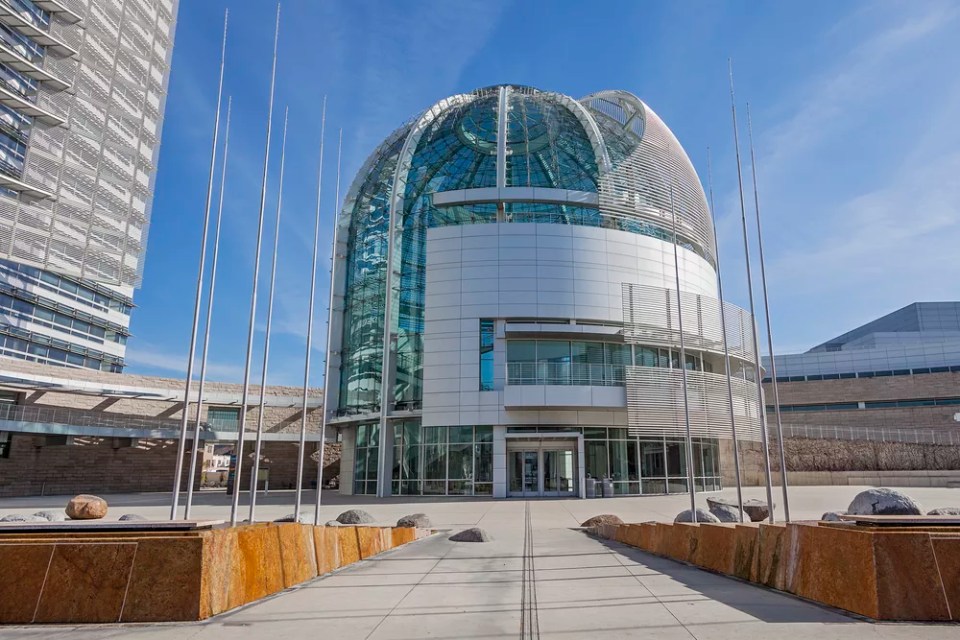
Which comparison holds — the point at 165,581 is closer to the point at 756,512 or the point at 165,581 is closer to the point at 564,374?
the point at 756,512

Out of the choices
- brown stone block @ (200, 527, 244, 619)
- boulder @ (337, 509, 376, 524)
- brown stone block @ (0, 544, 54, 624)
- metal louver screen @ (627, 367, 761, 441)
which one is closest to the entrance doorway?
metal louver screen @ (627, 367, 761, 441)

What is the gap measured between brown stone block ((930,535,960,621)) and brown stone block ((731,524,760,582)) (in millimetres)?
2472

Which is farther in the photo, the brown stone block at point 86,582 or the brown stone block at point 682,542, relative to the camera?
the brown stone block at point 682,542

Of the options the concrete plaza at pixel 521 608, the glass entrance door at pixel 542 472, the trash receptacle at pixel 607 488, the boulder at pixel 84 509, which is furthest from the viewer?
the glass entrance door at pixel 542 472

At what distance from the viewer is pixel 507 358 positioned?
3803 cm

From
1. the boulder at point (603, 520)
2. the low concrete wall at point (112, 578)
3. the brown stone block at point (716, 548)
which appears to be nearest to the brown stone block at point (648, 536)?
the brown stone block at point (716, 548)

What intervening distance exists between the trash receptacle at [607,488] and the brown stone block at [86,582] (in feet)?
108

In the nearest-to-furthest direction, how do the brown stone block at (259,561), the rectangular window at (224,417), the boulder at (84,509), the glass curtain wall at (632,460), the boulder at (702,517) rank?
1. the brown stone block at (259,561)
2. the boulder at (84,509)
3. the boulder at (702,517)
4. the glass curtain wall at (632,460)
5. the rectangular window at (224,417)

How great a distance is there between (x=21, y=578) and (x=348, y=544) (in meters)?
5.24

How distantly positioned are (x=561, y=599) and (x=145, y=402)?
54.4 m

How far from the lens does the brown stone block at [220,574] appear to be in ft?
18.7

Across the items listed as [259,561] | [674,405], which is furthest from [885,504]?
[674,405]

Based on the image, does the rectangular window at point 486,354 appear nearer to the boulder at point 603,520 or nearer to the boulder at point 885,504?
the boulder at point 603,520

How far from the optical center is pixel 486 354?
38.0 metres
